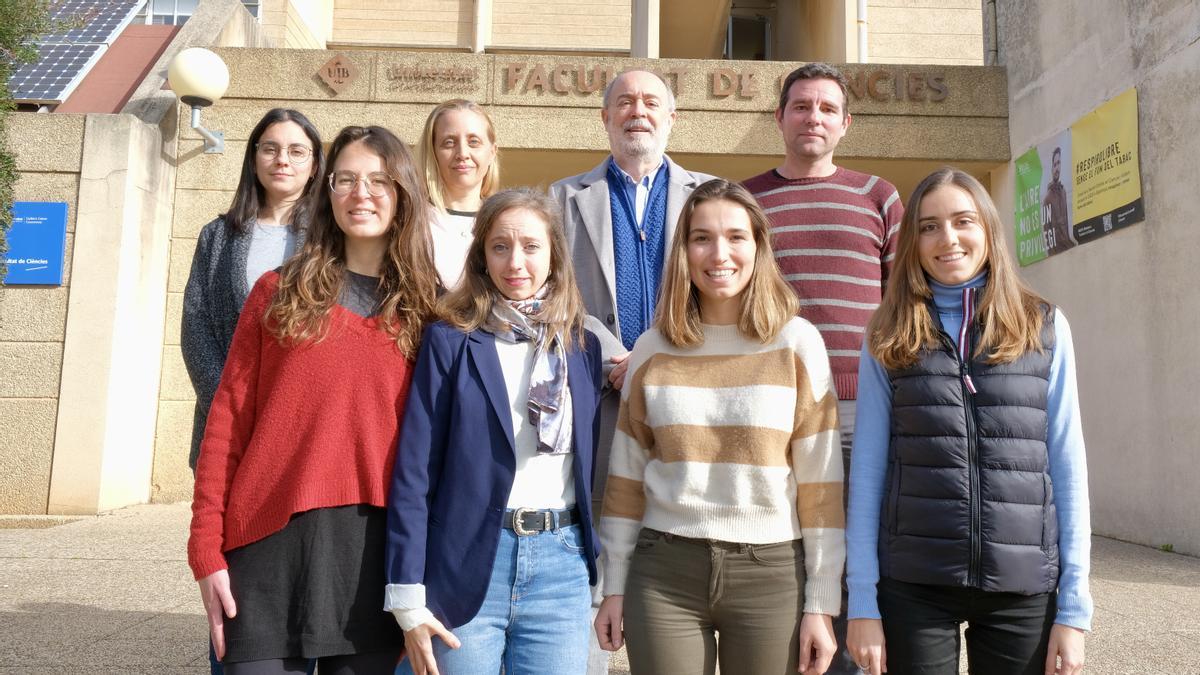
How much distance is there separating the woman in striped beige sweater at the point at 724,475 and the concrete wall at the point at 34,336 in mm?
7130

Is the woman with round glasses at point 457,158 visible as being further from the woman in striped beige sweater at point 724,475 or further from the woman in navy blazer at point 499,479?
the woman in striped beige sweater at point 724,475

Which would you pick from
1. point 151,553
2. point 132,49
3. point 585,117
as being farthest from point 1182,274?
point 132,49

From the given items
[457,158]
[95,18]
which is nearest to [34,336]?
[95,18]

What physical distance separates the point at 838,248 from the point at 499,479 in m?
1.46

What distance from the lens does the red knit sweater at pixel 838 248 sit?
117 inches

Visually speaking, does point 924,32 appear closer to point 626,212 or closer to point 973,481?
point 626,212

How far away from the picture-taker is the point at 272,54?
912 cm

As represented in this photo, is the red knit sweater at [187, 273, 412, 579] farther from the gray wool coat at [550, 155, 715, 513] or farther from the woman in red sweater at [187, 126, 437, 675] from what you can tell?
the gray wool coat at [550, 155, 715, 513]

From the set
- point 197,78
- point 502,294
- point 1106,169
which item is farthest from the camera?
point 197,78

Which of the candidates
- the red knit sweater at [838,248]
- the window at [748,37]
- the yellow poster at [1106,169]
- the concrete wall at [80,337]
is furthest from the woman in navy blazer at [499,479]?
the window at [748,37]

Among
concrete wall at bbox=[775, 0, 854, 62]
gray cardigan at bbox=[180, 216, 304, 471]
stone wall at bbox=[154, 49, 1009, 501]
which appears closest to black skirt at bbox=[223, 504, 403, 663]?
gray cardigan at bbox=[180, 216, 304, 471]

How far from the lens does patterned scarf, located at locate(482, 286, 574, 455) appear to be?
2.27m

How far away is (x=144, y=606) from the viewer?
4773 mm

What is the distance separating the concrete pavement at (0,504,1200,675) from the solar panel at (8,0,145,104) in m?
4.59
